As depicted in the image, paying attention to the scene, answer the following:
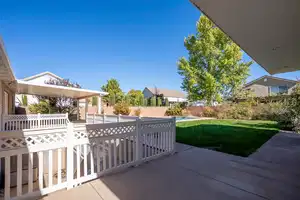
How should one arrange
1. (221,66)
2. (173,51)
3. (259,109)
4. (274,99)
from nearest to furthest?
(259,109)
(274,99)
(221,66)
(173,51)

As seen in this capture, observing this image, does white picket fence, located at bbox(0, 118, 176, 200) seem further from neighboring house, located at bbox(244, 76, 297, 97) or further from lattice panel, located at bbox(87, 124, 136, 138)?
neighboring house, located at bbox(244, 76, 297, 97)

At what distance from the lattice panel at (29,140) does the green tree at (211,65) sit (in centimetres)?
1774

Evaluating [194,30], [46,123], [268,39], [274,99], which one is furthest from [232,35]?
[194,30]

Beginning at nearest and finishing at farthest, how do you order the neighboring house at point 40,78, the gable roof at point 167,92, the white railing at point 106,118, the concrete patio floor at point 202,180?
the concrete patio floor at point 202,180 → the white railing at point 106,118 → the neighboring house at point 40,78 → the gable roof at point 167,92

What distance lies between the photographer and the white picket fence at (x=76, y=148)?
2473 millimetres

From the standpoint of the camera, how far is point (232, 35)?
11.0 ft

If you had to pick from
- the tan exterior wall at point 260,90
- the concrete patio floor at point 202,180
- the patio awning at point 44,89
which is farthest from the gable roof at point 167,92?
the concrete patio floor at point 202,180

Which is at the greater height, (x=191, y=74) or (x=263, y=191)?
(x=191, y=74)

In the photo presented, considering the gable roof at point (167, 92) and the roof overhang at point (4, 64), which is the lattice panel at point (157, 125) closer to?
the roof overhang at point (4, 64)

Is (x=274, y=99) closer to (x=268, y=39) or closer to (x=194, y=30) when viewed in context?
(x=194, y=30)

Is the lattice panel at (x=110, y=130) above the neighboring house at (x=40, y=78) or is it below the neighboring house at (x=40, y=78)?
below

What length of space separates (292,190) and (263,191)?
51cm

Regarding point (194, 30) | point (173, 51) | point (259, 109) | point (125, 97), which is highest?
point (194, 30)

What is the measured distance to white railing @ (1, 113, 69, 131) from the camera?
24.7ft
